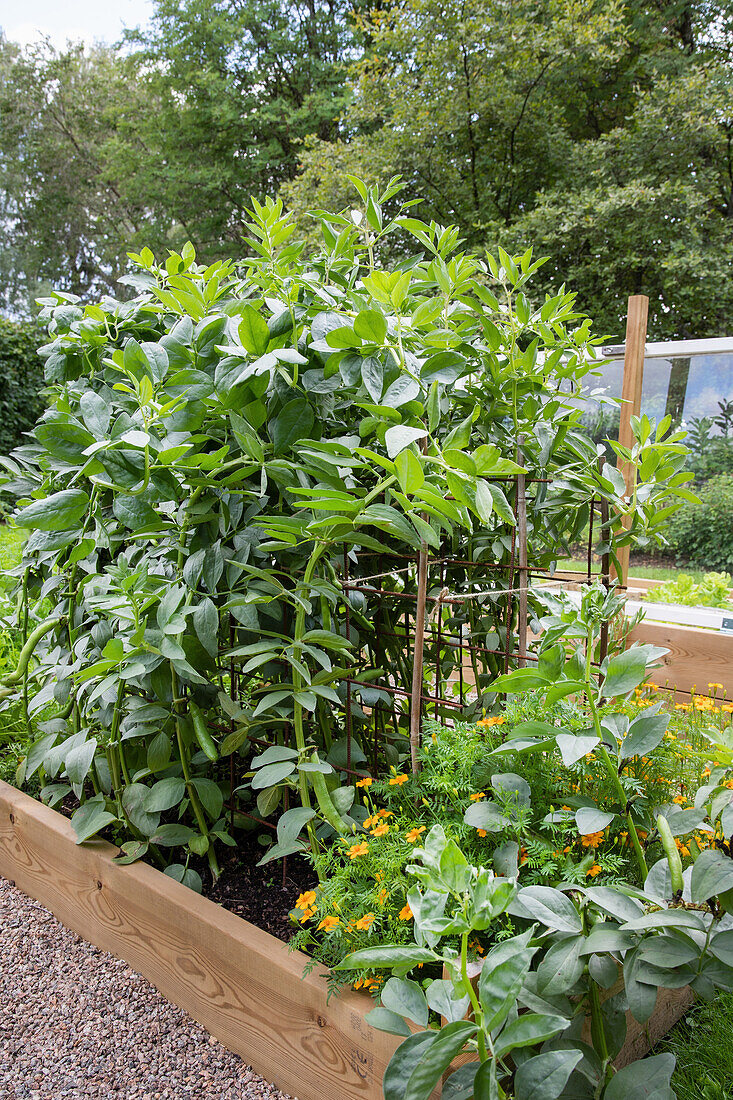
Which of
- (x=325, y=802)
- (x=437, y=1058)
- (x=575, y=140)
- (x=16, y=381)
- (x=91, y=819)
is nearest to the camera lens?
(x=437, y=1058)

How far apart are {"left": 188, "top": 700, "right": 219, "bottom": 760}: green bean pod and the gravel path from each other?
0.52 m

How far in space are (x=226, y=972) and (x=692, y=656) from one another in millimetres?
2569

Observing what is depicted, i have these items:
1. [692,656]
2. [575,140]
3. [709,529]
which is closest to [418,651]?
[692,656]

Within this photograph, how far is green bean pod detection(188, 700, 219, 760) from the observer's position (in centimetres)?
127

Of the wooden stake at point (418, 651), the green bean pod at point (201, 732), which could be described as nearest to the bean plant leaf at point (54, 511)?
A: the green bean pod at point (201, 732)

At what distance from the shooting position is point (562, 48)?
891cm

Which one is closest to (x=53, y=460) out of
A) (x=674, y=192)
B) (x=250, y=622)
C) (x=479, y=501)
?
(x=250, y=622)

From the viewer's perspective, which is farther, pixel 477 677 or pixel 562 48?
pixel 562 48

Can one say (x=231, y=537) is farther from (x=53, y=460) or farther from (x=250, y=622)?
(x=53, y=460)

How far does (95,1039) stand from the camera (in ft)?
4.33

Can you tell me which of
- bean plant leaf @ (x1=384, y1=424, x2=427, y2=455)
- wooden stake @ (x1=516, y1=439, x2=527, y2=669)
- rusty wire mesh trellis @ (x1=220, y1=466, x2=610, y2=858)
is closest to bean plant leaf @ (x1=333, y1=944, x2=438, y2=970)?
bean plant leaf @ (x1=384, y1=424, x2=427, y2=455)

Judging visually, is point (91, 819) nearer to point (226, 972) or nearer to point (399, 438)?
point (226, 972)

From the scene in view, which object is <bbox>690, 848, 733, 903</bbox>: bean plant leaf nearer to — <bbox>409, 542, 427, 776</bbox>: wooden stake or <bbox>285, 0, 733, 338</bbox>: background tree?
<bbox>409, 542, 427, 776</bbox>: wooden stake

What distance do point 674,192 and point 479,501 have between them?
928 centimetres
